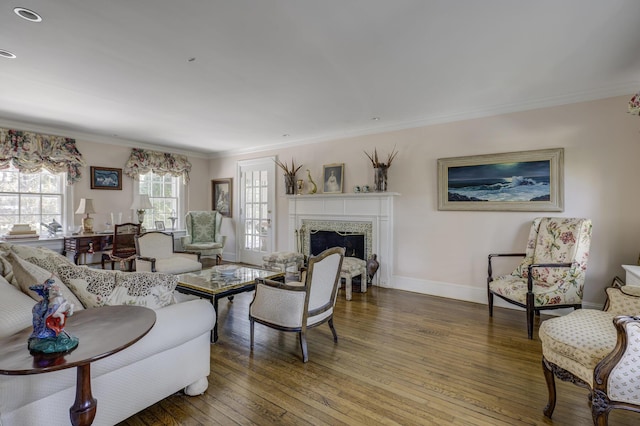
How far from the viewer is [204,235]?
20.0 feet

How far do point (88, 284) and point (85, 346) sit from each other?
68 cm

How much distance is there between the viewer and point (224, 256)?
6.99 meters

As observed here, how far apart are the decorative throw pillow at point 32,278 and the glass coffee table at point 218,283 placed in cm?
122

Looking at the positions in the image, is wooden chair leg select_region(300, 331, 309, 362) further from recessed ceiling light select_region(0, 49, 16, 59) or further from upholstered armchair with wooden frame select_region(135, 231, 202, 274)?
recessed ceiling light select_region(0, 49, 16, 59)

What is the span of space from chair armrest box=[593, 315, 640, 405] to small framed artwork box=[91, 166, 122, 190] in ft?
22.0

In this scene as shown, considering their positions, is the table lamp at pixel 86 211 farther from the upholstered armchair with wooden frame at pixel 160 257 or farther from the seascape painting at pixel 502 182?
the seascape painting at pixel 502 182

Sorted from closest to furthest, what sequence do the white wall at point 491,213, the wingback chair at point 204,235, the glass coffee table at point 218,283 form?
the glass coffee table at point 218,283
the white wall at point 491,213
the wingback chair at point 204,235

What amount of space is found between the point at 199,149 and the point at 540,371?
6.70 meters

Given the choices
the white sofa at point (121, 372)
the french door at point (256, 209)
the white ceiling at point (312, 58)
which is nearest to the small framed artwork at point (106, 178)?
the white ceiling at point (312, 58)

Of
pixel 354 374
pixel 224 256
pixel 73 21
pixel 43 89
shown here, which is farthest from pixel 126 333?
pixel 224 256

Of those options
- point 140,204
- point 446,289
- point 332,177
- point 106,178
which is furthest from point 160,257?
point 446,289

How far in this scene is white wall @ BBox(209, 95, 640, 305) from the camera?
10.5 ft

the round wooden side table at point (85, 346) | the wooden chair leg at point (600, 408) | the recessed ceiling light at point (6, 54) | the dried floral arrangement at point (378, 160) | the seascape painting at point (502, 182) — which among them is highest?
the recessed ceiling light at point (6, 54)

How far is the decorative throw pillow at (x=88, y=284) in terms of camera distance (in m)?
1.67
